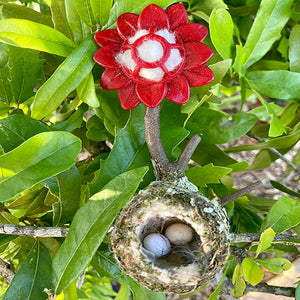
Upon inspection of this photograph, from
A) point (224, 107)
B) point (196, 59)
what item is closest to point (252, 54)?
point (196, 59)

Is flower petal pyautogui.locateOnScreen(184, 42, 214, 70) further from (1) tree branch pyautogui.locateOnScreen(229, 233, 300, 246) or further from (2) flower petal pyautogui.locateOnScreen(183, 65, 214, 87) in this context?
(1) tree branch pyautogui.locateOnScreen(229, 233, 300, 246)

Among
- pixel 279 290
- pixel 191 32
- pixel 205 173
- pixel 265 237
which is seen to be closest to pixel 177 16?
pixel 191 32

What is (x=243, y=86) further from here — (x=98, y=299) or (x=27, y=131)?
(x=98, y=299)

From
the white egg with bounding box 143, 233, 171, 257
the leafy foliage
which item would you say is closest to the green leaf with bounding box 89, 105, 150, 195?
the leafy foliage

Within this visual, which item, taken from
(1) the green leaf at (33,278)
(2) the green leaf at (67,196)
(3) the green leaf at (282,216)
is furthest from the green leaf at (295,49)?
(1) the green leaf at (33,278)

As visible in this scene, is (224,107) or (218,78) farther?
(224,107)

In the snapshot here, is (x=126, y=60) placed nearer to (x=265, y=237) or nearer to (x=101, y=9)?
(x=101, y=9)
